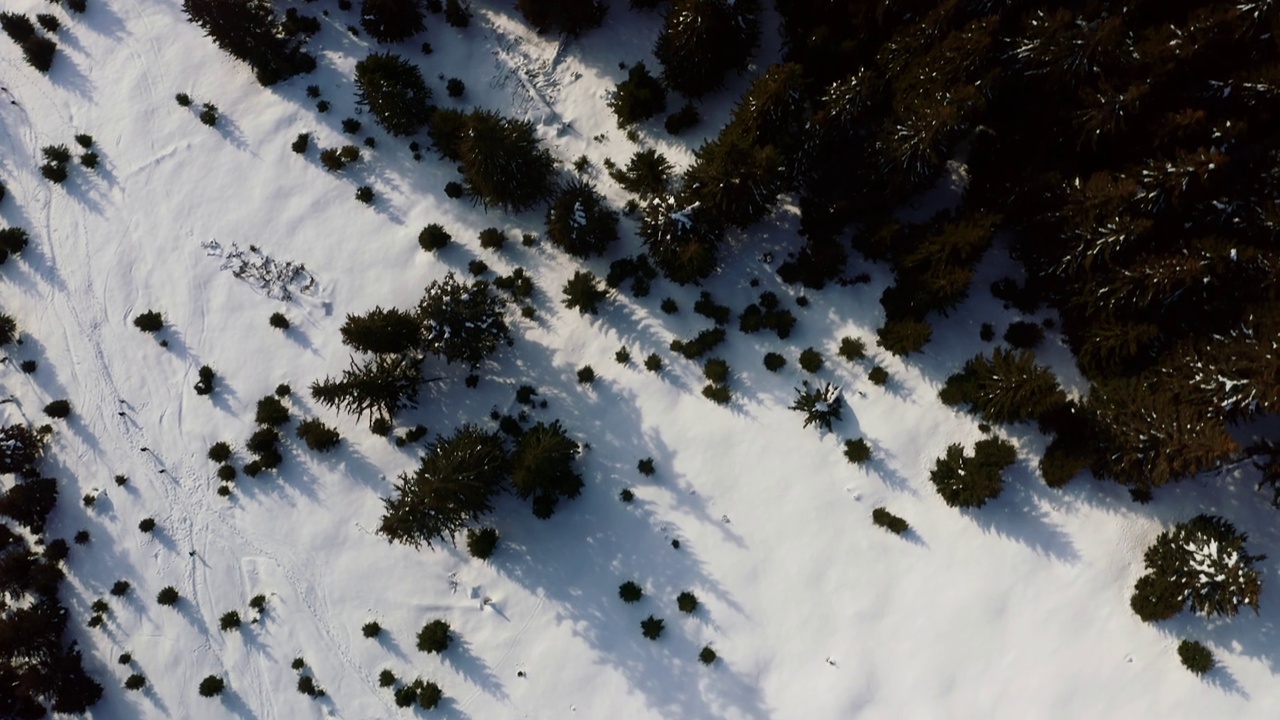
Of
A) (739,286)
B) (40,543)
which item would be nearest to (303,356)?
(40,543)

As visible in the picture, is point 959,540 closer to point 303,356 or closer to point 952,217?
point 952,217

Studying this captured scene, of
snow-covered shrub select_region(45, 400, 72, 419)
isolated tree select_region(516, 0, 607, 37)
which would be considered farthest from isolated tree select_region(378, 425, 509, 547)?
isolated tree select_region(516, 0, 607, 37)

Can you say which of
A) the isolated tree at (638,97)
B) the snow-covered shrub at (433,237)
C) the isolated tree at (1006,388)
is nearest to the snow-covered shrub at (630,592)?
the isolated tree at (1006,388)

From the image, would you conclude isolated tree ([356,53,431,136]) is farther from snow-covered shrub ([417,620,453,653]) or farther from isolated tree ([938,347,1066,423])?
isolated tree ([938,347,1066,423])

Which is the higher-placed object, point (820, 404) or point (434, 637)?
point (820, 404)

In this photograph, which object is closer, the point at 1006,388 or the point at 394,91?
the point at 1006,388

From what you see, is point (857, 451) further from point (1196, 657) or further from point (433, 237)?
point (433, 237)

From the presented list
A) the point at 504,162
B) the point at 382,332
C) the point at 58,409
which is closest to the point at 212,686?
the point at 58,409

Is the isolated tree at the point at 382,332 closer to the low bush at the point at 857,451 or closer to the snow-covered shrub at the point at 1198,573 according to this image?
the low bush at the point at 857,451
